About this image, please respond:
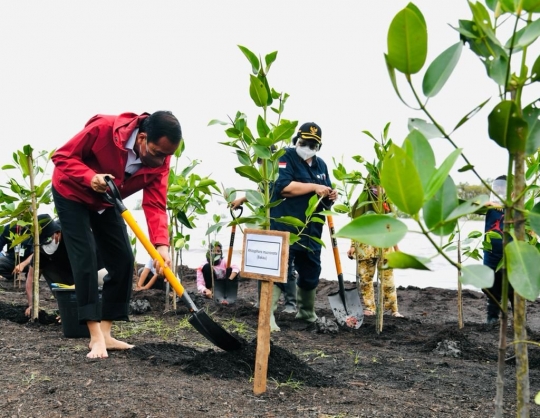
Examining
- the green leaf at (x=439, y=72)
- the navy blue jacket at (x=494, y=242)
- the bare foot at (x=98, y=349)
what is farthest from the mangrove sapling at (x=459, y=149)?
the navy blue jacket at (x=494, y=242)

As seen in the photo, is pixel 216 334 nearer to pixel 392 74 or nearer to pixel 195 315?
pixel 195 315

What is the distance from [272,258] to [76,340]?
1.97m

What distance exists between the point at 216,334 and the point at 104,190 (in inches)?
37.2

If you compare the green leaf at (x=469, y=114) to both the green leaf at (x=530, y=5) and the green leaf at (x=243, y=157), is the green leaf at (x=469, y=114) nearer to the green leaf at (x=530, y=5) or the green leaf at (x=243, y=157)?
the green leaf at (x=530, y=5)

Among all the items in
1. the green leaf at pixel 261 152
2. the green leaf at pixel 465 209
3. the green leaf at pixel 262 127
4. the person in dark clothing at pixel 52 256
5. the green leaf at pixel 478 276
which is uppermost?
the green leaf at pixel 262 127

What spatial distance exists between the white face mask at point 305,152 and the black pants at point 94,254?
1.80 metres

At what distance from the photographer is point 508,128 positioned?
1.26 m

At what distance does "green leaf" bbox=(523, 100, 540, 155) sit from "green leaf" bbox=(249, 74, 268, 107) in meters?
1.37

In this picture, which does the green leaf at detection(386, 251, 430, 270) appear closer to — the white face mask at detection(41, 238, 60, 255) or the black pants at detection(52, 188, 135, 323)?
the black pants at detection(52, 188, 135, 323)

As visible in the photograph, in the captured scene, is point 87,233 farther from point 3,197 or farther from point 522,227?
point 522,227

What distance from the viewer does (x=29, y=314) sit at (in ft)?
15.9

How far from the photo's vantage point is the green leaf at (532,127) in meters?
1.35

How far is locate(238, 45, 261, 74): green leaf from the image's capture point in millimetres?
2545

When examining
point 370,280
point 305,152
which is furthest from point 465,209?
point 370,280
